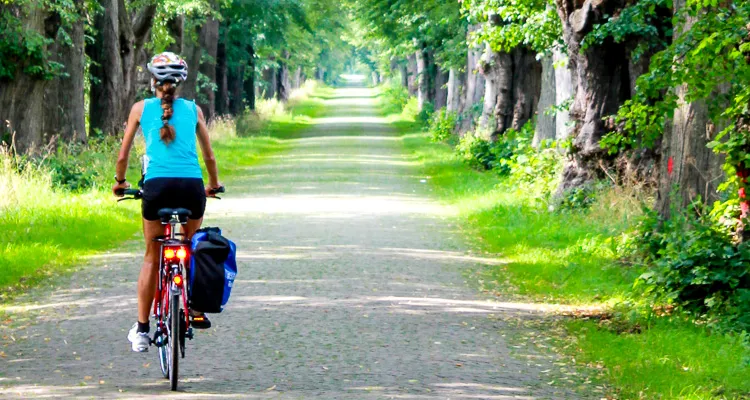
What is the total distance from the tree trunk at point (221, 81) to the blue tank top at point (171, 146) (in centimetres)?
3755

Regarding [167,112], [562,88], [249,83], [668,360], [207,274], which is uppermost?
[167,112]

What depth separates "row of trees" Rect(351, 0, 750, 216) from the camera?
9.64m

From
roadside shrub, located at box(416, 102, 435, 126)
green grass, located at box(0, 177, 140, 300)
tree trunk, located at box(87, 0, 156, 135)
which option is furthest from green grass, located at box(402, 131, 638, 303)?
roadside shrub, located at box(416, 102, 435, 126)

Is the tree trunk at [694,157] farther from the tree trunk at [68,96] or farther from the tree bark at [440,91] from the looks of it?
the tree bark at [440,91]

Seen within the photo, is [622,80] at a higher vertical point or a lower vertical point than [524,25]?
lower

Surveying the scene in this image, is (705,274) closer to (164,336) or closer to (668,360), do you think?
(668,360)

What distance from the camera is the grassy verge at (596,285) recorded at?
26.1 ft

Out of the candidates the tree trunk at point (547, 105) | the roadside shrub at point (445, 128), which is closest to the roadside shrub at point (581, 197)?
the tree trunk at point (547, 105)

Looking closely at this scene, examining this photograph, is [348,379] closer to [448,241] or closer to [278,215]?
[448,241]

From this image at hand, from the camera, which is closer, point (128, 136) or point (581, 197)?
point (128, 136)

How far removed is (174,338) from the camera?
24.3 ft

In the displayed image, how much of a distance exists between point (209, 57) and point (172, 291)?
33320mm

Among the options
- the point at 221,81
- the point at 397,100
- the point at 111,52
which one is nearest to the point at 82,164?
the point at 111,52

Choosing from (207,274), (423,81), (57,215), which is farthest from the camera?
(423,81)
